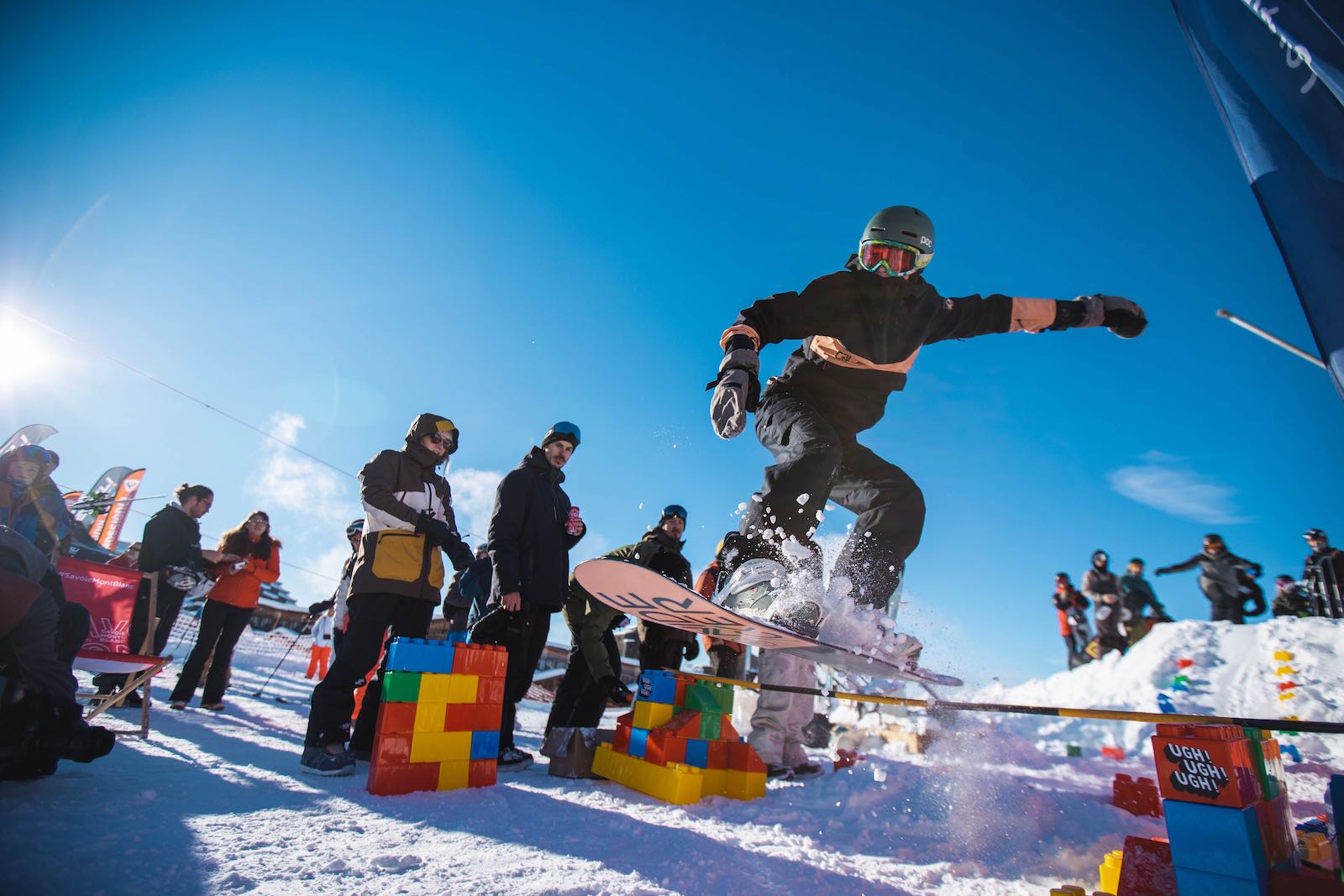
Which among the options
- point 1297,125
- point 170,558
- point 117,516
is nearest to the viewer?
point 1297,125

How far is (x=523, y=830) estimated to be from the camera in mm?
2125

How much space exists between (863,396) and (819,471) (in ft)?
2.19

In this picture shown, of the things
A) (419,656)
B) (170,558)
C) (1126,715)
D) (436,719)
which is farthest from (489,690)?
(170,558)

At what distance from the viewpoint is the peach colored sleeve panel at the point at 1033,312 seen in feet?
10.9

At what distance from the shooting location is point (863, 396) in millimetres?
3303

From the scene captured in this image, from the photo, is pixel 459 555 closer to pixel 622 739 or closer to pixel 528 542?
pixel 528 542

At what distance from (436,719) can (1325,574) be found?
10176mm

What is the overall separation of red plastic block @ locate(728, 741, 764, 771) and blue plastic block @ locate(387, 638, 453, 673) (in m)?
1.59

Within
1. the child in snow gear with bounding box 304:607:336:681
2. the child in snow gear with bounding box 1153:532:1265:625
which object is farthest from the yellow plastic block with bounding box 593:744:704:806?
the child in snow gear with bounding box 1153:532:1265:625

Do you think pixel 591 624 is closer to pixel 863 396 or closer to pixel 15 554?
pixel 863 396

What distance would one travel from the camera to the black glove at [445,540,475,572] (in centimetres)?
352

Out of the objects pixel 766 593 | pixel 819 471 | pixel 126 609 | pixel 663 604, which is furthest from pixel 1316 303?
pixel 126 609

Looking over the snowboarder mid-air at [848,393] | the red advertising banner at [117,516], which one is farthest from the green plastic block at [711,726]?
the red advertising banner at [117,516]

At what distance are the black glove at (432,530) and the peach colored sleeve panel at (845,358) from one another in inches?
89.7
